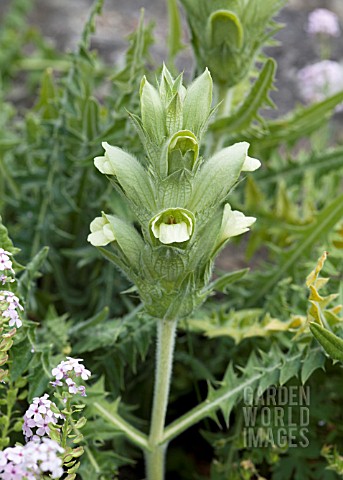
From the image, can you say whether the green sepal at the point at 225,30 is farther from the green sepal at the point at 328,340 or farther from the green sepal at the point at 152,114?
the green sepal at the point at 328,340

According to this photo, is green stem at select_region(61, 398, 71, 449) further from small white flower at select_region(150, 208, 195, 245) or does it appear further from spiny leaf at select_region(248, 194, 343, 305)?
spiny leaf at select_region(248, 194, 343, 305)

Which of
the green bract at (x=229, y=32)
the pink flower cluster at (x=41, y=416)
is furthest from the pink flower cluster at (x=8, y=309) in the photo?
the green bract at (x=229, y=32)

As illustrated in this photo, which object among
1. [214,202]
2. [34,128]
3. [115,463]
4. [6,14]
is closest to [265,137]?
[34,128]

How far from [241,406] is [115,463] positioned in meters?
0.35

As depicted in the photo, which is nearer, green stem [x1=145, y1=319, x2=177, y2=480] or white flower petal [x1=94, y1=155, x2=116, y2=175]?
white flower petal [x1=94, y1=155, x2=116, y2=175]

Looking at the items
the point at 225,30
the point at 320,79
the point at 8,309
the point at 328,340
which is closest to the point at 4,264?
the point at 8,309

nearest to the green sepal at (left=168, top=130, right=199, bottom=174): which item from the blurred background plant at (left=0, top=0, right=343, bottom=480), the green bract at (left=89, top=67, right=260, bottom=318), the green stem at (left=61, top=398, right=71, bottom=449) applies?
the green bract at (left=89, top=67, right=260, bottom=318)

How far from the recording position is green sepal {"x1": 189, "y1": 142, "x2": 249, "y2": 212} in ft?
4.37

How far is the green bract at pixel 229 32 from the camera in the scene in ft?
5.71

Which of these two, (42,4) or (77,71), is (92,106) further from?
(42,4)

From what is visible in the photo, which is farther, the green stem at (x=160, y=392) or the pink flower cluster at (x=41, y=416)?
the green stem at (x=160, y=392)

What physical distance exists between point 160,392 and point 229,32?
0.83m

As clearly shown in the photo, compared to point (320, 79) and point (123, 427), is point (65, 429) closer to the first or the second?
point (123, 427)

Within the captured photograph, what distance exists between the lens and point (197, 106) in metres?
1.27
